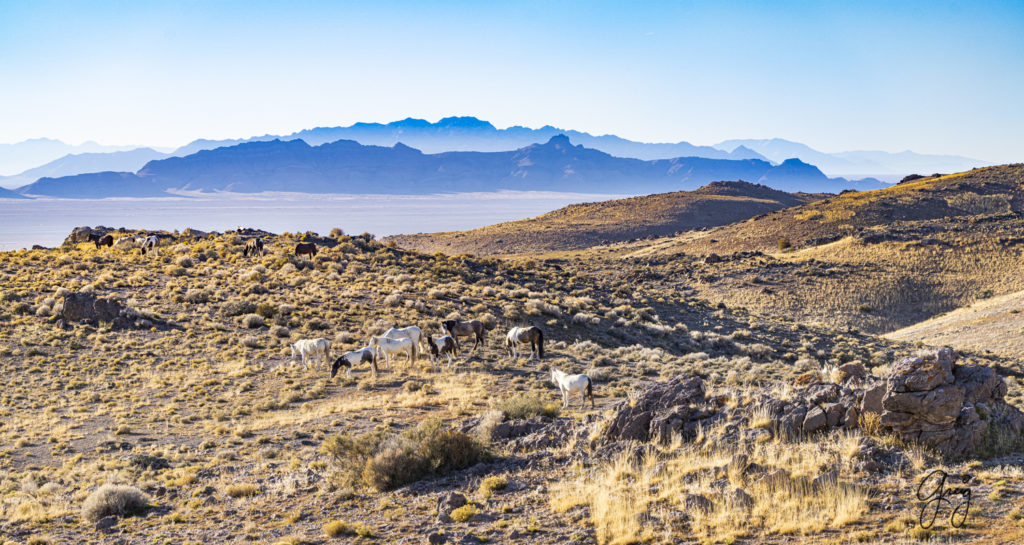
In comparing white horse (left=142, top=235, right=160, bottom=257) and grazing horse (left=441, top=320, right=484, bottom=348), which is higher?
white horse (left=142, top=235, right=160, bottom=257)

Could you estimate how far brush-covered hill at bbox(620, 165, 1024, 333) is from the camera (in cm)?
4853

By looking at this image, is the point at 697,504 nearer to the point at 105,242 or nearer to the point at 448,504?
the point at 448,504

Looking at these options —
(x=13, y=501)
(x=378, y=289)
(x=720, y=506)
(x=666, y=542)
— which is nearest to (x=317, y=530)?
(x=666, y=542)

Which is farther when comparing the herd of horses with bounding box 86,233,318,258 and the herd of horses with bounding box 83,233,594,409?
the herd of horses with bounding box 86,233,318,258

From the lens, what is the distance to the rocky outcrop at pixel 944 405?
958cm

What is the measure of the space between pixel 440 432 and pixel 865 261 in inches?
2260

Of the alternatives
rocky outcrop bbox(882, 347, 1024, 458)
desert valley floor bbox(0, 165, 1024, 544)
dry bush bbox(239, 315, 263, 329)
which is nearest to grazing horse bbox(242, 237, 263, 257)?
desert valley floor bbox(0, 165, 1024, 544)

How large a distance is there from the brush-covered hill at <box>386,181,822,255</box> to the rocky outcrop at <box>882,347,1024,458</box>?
267ft

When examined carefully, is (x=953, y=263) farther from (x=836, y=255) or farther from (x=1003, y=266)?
(x=836, y=255)

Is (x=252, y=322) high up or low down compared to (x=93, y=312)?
down

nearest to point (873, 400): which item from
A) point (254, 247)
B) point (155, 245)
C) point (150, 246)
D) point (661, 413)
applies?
point (661, 413)

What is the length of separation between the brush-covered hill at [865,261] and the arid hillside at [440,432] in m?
18.1

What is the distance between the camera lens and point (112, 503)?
423 inches

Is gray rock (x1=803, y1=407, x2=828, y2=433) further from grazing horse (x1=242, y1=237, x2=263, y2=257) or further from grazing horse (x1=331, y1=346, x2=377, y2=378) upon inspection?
grazing horse (x1=242, y1=237, x2=263, y2=257)
